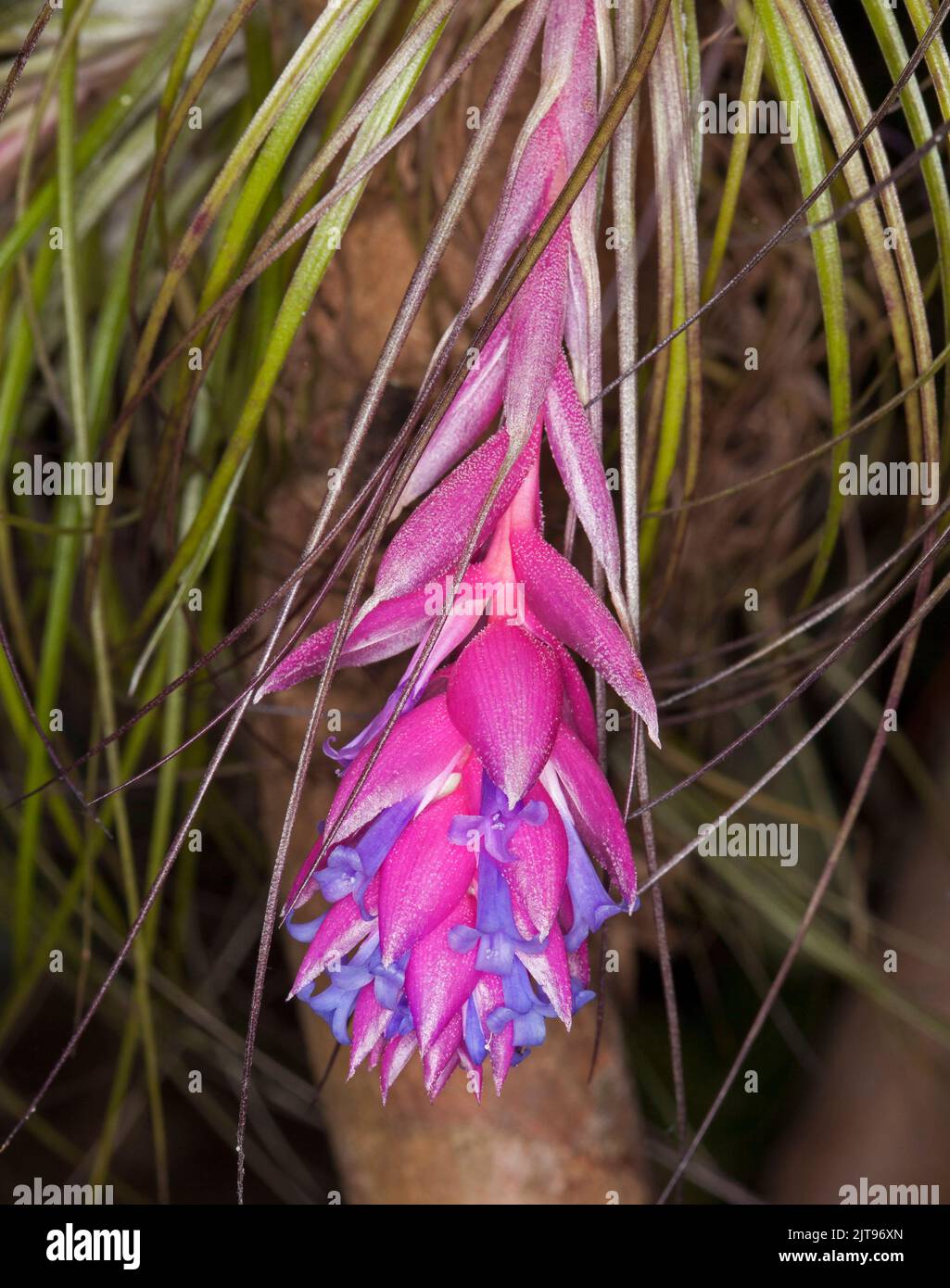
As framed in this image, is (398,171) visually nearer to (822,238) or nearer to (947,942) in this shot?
(822,238)

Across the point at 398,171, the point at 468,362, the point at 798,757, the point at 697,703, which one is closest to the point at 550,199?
the point at 468,362

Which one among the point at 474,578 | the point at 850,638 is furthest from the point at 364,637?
the point at 850,638

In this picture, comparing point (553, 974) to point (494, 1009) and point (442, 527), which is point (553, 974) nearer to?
point (494, 1009)

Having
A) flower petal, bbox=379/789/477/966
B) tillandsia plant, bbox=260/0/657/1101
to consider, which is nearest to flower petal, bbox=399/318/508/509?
tillandsia plant, bbox=260/0/657/1101

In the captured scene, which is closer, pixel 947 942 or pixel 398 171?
pixel 398 171

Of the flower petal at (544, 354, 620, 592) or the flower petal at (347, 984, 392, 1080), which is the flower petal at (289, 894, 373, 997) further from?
the flower petal at (544, 354, 620, 592)

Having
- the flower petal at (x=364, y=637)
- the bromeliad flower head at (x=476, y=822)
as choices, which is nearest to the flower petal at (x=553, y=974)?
the bromeliad flower head at (x=476, y=822)
